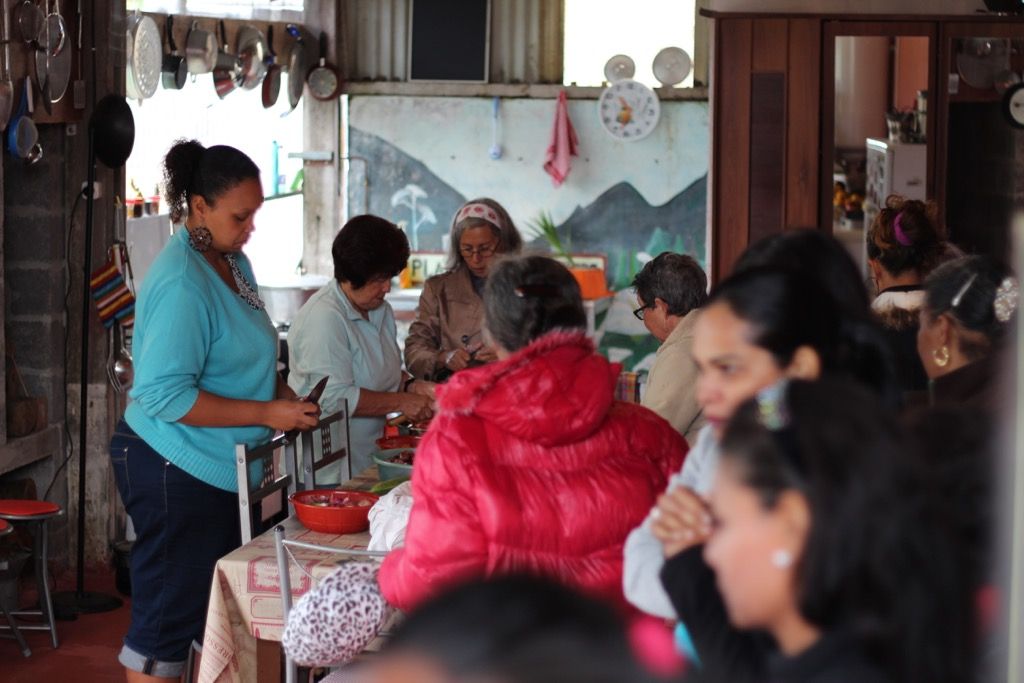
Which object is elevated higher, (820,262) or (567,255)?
(567,255)

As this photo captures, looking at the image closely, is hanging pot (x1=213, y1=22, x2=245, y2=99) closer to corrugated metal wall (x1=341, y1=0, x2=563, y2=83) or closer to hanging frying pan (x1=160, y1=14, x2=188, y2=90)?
hanging frying pan (x1=160, y1=14, x2=188, y2=90)

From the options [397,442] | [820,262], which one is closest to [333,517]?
[397,442]

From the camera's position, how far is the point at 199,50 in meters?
7.34

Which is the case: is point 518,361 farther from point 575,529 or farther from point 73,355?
point 73,355

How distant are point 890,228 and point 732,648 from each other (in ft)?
9.04

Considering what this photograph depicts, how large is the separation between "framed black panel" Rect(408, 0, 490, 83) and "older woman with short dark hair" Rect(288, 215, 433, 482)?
17.2 ft

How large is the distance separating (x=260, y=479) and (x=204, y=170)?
2.59 feet

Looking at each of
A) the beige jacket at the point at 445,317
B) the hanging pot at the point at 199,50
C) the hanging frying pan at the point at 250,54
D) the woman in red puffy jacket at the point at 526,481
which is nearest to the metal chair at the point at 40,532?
the beige jacket at the point at 445,317

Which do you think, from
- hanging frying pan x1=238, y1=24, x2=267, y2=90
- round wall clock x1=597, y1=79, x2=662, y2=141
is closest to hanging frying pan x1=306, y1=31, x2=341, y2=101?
hanging frying pan x1=238, y1=24, x2=267, y2=90

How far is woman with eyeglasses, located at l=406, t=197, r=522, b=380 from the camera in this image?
478 cm

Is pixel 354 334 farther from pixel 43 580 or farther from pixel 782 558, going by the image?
pixel 782 558

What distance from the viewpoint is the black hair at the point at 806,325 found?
1829 millimetres

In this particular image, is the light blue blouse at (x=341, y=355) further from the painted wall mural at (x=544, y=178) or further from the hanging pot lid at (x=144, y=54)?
the painted wall mural at (x=544, y=178)

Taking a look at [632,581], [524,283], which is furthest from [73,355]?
[632,581]
